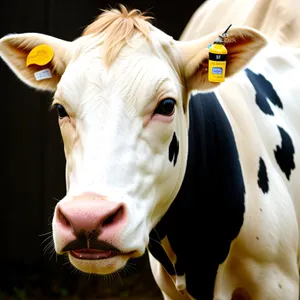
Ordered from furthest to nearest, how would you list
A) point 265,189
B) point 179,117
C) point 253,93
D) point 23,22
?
point 23,22
point 253,93
point 265,189
point 179,117

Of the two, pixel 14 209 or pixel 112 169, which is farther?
pixel 14 209

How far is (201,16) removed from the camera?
5.29 meters

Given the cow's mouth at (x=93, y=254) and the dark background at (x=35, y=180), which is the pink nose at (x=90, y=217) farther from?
the dark background at (x=35, y=180)

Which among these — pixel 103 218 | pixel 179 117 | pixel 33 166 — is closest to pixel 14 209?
pixel 33 166

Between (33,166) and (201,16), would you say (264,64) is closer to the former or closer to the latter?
(201,16)

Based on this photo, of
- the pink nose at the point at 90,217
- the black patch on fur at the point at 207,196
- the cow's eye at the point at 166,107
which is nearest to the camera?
the pink nose at the point at 90,217

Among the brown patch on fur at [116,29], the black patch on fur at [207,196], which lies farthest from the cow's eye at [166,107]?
the black patch on fur at [207,196]

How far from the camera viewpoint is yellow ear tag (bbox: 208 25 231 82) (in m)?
3.05

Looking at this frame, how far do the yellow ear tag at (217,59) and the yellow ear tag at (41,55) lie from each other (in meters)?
0.64

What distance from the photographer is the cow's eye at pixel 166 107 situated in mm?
2914

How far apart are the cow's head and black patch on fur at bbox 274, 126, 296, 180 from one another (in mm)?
639

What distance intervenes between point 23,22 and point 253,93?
9.79 feet

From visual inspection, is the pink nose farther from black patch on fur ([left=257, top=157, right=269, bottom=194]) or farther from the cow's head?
black patch on fur ([left=257, top=157, right=269, bottom=194])

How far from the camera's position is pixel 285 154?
12.2ft
